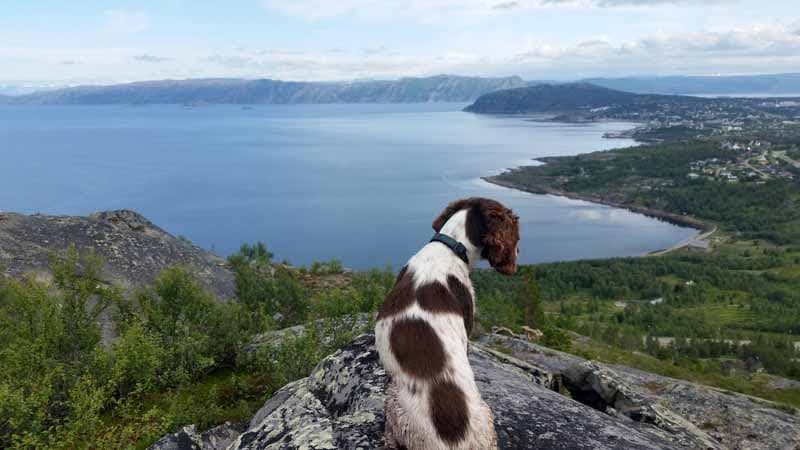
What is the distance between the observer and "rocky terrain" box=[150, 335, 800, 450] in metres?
6.36

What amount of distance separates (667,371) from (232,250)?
68954 mm

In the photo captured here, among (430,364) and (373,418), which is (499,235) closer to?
(430,364)

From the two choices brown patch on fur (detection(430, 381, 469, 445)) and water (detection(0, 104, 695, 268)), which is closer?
brown patch on fur (detection(430, 381, 469, 445))

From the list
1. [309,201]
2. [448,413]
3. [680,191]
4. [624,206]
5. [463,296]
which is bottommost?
[624,206]

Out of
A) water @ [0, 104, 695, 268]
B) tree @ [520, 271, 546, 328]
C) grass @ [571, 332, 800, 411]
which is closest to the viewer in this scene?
grass @ [571, 332, 800, 411]

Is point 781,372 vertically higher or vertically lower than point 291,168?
lower

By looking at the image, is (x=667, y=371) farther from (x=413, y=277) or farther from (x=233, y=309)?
(x=413, y=277)

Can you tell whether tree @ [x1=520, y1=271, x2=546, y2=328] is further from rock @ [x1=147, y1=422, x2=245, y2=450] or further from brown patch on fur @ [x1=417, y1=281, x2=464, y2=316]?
brown patch on fur @ [x1=417, y1=281, x2=464, y2=316]

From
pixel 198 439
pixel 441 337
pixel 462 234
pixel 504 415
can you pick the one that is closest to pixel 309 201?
pixel 198 439

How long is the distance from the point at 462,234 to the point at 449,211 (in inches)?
16.2

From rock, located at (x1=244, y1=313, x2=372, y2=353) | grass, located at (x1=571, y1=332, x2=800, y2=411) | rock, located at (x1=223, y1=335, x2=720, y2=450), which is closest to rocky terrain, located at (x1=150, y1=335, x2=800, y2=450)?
rock, located at (x1=223, y1=335, x2=720, y2=450)

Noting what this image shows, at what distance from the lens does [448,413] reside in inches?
177

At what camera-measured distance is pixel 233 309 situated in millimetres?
15109

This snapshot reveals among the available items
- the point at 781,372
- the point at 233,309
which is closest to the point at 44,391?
the point at 233,309
